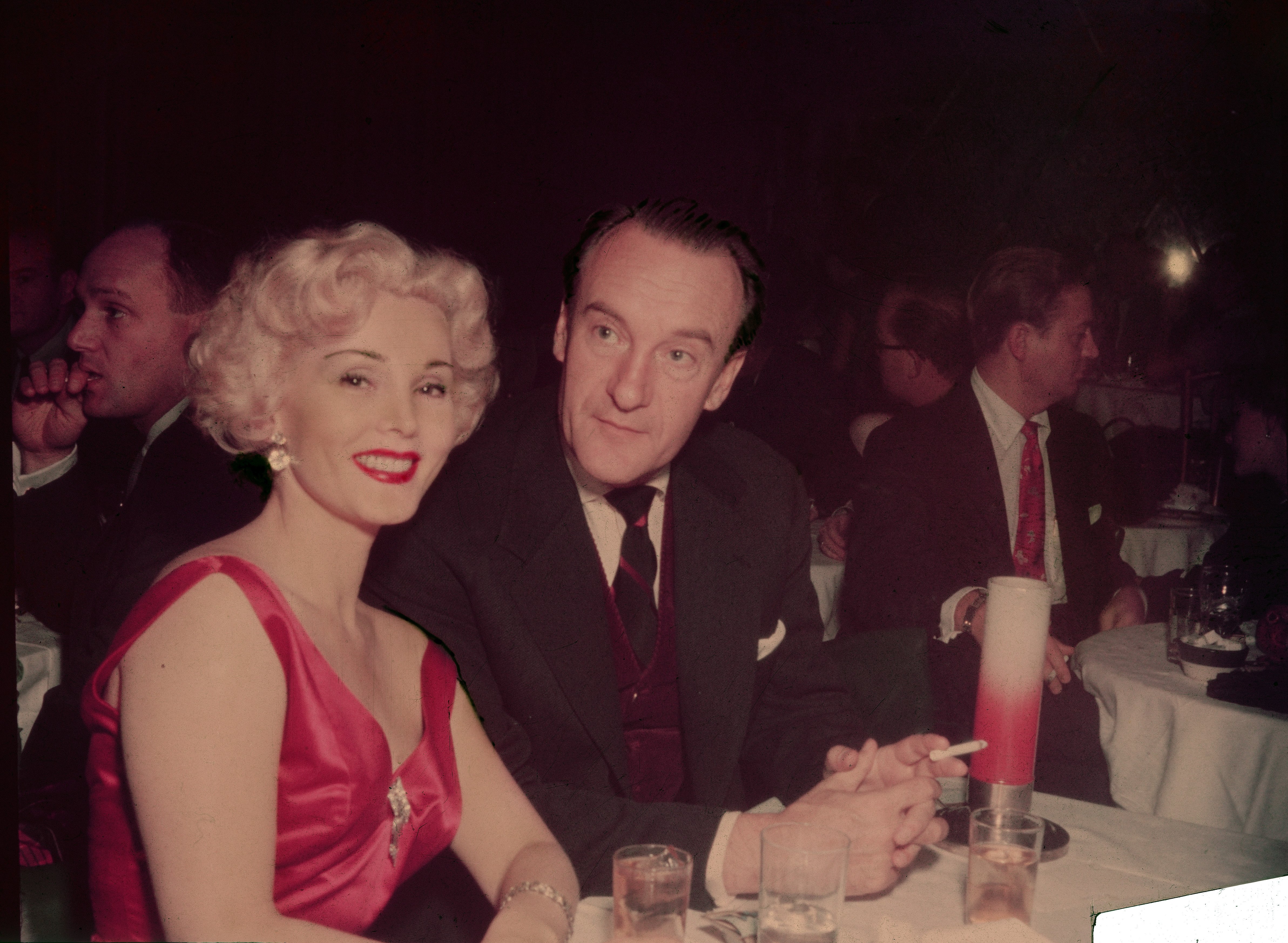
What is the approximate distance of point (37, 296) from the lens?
4.04 feet

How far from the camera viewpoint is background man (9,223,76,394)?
122 centimetres

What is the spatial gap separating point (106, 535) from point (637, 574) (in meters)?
0.75

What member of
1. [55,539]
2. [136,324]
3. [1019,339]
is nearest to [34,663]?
[55,539]

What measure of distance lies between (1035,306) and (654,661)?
0.92 metres

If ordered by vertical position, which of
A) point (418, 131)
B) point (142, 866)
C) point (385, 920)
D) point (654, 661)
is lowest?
point (385, 920)

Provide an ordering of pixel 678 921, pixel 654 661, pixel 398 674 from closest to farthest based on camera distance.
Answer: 1. pixel 678 921
2. pixel 398 674
3. pixel 654 661

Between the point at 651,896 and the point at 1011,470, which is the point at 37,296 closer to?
the point at 651,896

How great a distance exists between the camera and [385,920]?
132 cm

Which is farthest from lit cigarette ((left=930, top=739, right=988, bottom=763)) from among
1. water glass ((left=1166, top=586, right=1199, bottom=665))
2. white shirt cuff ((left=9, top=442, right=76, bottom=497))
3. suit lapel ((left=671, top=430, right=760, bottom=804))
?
white shirt cuff ((left=9, top=442, right=76, bottom=497))

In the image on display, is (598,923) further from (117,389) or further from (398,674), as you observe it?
(117,389)

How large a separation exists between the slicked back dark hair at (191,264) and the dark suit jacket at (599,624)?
14.8 inches

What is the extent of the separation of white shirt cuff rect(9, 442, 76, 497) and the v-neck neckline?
0.94 feet

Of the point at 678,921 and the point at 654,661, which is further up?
the point at 654,661

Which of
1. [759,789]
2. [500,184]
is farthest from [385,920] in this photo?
[500,184]
